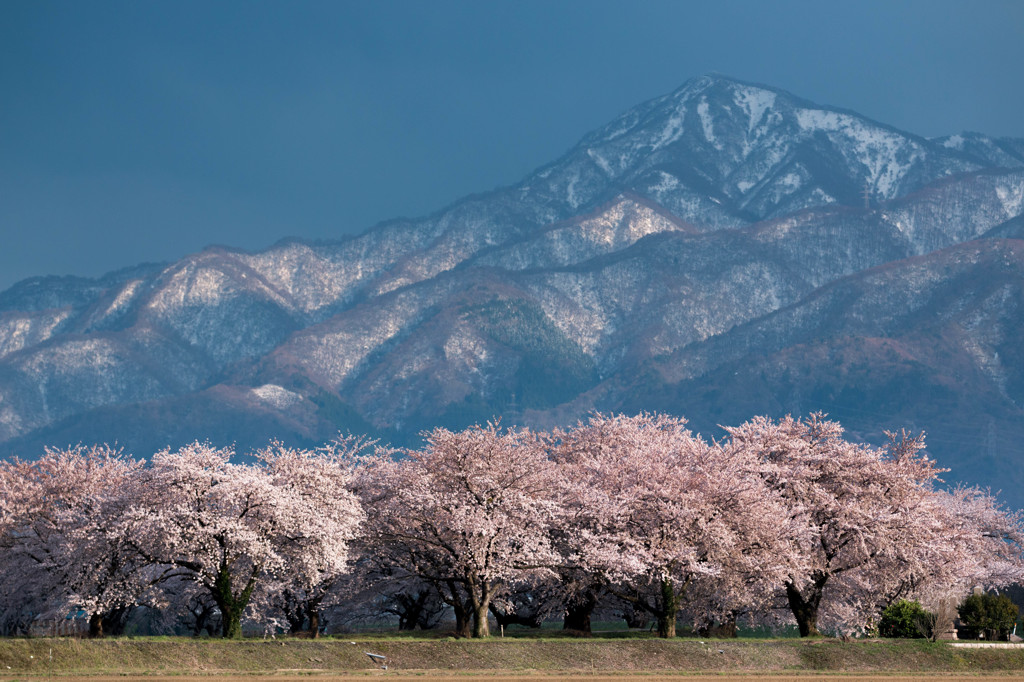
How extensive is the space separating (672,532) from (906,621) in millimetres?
14575

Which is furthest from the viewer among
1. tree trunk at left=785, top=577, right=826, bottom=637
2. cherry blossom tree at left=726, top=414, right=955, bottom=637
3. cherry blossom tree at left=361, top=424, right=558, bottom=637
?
tree trunk at left=785, top=577, right=826, bottom=637

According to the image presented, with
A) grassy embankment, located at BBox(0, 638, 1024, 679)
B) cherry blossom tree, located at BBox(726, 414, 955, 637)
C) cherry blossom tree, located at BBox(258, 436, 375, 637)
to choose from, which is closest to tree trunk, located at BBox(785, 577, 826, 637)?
cherry blossom tree, located at BBox(726, 414, 955, 637)

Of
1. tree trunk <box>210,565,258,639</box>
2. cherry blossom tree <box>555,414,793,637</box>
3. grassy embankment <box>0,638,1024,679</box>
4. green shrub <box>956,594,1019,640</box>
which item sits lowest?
grassy embankment <box>0,638,1024,679</box>

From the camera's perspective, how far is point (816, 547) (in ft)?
237

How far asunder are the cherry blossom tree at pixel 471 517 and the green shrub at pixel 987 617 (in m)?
25.1

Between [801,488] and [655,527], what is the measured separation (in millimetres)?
10664

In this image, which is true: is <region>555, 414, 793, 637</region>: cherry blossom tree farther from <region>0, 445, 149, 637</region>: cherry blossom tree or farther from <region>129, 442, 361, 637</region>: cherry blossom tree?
<region>0, 445, 149, 637</region>: cherry blossom tree

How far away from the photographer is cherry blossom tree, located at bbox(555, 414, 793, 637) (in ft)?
219

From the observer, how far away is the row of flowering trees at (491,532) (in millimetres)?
64438

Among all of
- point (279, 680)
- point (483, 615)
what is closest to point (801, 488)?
point (483, 615)

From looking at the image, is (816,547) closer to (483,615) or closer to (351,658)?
(483,615)

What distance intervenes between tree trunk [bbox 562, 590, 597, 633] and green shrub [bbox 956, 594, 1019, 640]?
21.8 meters

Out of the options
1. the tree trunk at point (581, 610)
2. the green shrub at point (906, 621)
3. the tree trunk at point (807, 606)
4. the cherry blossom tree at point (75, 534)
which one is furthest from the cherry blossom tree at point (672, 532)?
the cherry blossom tree at point (75, 534)

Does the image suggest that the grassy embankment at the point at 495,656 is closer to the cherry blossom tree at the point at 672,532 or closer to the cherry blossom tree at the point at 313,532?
the cherry blossom tree at the point at 672,532
